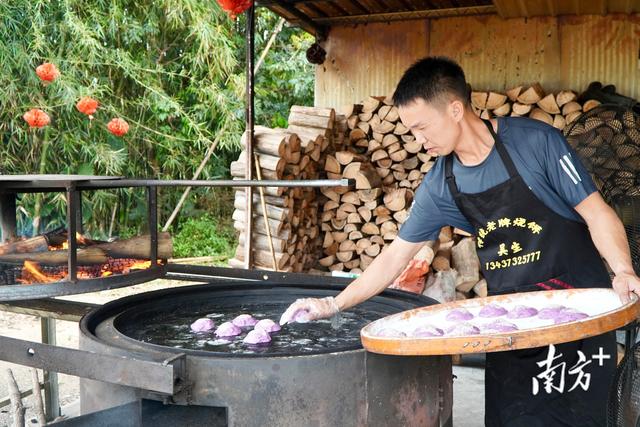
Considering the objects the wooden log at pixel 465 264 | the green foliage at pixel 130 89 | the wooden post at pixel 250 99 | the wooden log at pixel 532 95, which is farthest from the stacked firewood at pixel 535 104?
the green foliage at pixel 130 89

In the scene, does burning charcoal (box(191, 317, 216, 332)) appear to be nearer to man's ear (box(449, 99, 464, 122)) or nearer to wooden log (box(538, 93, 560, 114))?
man's ear (box(449, 99, 464, 122))

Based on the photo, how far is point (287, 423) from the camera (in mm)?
2402

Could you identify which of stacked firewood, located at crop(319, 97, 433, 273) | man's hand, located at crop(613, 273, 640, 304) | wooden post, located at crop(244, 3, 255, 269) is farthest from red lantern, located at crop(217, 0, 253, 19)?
man's hand, located at crop(613, 273, 640, 304)

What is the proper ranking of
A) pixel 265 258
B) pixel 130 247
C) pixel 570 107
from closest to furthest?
pixel 130 247 → pixel 570 107 → pixel 265 258

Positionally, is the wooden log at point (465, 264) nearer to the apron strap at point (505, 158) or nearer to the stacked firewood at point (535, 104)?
the stacked firewood at point (535, 104)

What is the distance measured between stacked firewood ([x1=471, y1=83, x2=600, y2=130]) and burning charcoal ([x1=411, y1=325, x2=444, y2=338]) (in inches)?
184

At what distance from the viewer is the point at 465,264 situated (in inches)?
266

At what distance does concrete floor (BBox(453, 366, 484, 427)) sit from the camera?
4.71 meters

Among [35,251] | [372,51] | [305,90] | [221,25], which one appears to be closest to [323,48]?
[372,51]

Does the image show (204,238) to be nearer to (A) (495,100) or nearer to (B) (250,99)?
(B) (250,99)

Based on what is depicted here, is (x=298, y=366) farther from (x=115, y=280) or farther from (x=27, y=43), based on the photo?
(x=27, y=43)

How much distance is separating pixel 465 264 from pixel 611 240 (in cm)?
427

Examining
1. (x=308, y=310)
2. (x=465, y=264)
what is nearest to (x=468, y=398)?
(x=465, y=264)

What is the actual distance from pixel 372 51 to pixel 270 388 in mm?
6082
